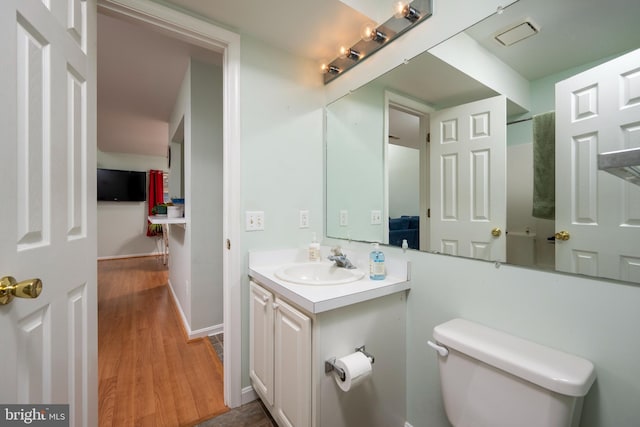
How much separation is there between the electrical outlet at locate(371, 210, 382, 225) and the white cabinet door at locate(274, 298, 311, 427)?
72cm

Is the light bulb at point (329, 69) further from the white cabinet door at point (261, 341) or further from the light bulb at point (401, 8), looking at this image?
the white cabinet door at point (261, 341)

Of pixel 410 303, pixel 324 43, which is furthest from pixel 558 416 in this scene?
pixel 324 43

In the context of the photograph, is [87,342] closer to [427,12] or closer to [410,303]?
[410,303]

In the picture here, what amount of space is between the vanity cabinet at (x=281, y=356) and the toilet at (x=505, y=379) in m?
0.52

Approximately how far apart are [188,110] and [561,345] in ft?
8.85

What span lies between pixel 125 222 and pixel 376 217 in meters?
6.32

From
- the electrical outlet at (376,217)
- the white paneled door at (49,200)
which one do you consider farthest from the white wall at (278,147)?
the white paneled door at (49,200)

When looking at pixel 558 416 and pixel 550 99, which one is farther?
pixel 550 99

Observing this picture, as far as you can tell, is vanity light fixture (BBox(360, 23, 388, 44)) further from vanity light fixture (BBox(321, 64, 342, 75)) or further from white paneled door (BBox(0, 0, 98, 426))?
white paneled door (BBox(0, 0, 98, 426))

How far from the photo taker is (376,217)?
1552mm

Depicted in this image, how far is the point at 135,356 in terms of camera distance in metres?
2.00

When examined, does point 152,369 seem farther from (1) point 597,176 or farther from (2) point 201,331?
(1) point 597,176

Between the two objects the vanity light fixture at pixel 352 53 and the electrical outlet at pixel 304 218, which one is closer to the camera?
the vanity light fixture at pixel 352 53

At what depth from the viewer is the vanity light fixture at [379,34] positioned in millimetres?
1213
